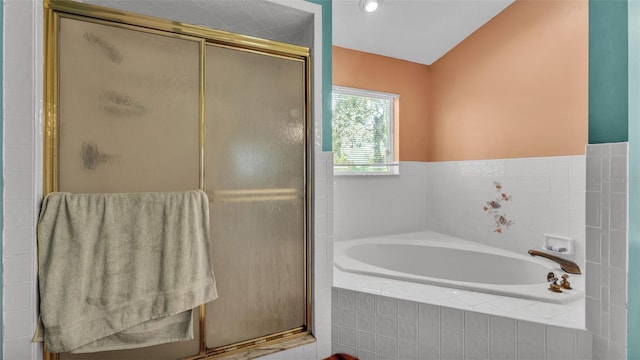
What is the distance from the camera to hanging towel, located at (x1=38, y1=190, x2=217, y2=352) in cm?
114

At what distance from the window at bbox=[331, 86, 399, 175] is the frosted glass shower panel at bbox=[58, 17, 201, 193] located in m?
1.50

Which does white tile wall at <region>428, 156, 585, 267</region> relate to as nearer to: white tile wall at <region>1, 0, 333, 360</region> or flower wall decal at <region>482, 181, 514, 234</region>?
flower wall decal at <region>482, 181, 514, 234</region>

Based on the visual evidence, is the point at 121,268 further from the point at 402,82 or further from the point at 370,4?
the point at 402,82

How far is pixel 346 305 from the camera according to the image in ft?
5.58

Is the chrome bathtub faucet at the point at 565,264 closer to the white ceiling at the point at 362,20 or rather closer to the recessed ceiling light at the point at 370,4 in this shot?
the white ceiling at the point at 362,20

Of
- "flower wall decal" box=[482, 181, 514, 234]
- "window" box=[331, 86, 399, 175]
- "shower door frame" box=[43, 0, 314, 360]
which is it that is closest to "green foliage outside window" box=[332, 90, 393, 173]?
"window" box=[331, 86, 399, 175]

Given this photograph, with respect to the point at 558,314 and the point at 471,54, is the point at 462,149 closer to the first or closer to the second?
the point at 471,54

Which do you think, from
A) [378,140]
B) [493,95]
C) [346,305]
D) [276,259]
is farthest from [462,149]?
[276,259]

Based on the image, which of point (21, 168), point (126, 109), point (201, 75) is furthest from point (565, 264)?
point (21, 168)

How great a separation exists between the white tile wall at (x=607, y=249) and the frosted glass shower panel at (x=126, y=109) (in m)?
1.71

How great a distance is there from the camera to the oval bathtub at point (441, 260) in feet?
6.96

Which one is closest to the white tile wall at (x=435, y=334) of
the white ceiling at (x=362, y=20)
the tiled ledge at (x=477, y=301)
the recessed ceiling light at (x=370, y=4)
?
the tiled ledge at (x=477, y=301)

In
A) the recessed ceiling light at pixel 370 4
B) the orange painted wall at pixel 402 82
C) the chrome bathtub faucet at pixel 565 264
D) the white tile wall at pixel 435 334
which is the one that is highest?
the recessed ceiling light at pixel 370 4

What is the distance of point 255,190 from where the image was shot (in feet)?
5.02
